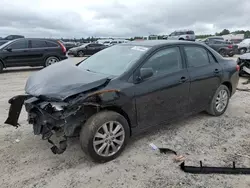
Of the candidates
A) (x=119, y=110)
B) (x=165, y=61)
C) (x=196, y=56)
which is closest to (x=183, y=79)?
(x=165, y=61)

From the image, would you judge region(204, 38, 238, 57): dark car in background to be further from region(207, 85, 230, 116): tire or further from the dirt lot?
the dirt lot

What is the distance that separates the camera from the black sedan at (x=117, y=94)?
2.89 metres

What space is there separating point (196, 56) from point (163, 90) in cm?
123

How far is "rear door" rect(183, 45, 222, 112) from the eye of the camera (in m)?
4.08

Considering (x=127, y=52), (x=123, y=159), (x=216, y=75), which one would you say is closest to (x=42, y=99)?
(x=123, y=159)

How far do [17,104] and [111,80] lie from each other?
135 centimetres

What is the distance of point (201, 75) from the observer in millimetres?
4172

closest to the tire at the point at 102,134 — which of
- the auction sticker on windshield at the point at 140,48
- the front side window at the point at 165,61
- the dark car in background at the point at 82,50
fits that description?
the front side window at the point at 165,61

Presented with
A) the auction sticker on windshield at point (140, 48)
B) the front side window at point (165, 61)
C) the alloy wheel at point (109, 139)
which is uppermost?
the auction sticker on windshield at point (140, 48)

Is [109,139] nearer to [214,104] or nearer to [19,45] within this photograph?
[214,104]

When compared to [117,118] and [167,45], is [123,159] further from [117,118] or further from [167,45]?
[167,45]

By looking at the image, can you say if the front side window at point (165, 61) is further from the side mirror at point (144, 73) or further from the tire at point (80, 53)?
the tire at point (80, 53)

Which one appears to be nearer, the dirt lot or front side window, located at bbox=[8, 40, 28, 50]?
the dirt lot

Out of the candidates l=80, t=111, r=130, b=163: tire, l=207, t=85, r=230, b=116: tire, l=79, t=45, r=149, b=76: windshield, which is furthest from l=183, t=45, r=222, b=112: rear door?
l=80, t=111, r=130, b=163: tire
